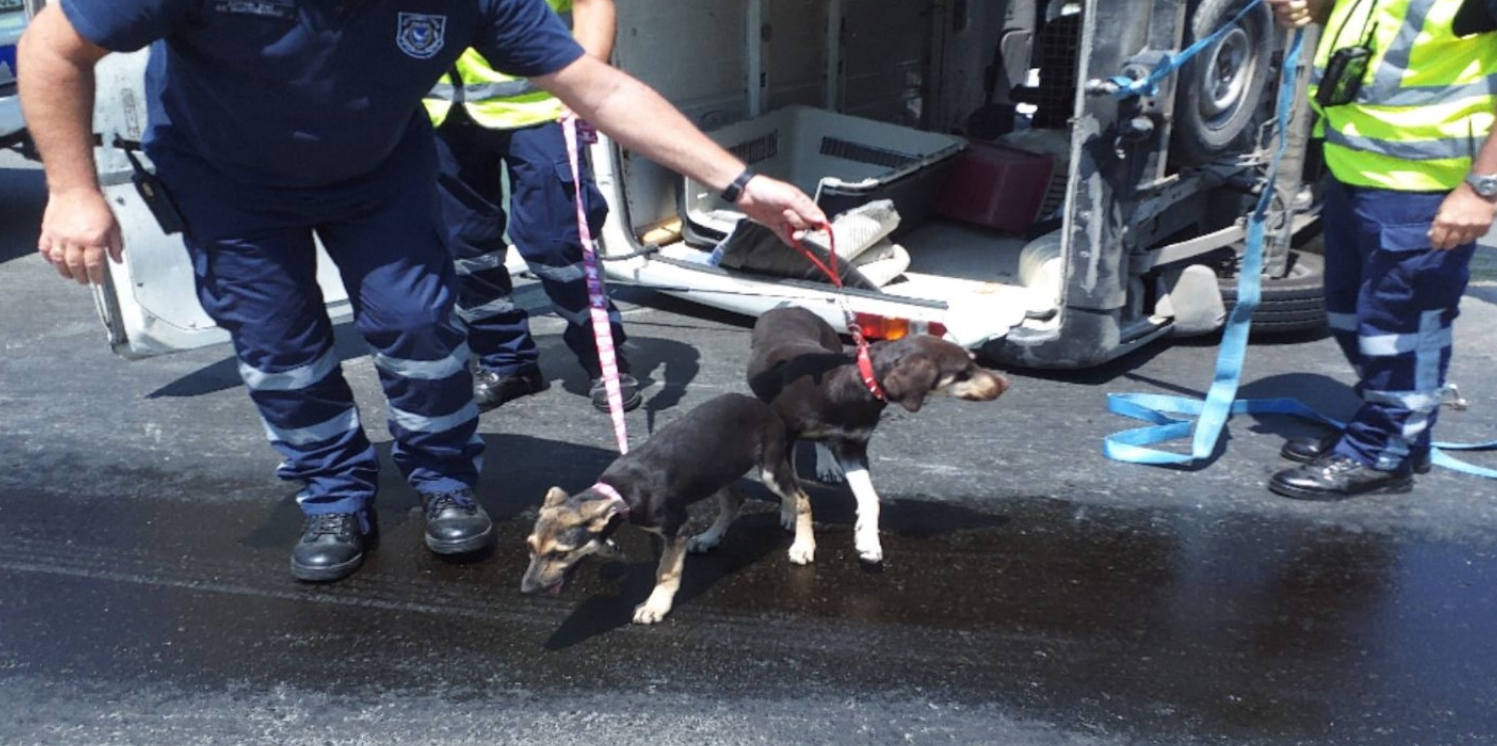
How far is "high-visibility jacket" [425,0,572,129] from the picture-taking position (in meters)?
4.24

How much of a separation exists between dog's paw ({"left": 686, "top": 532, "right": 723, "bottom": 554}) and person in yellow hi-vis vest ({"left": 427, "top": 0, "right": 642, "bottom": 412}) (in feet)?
3.48

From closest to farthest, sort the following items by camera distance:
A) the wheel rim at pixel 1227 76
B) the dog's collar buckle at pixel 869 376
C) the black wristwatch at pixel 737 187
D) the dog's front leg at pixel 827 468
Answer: the black wristwatch at pixel 737 187 < the dog's collar buckle at pixel 869 376 < the dog's front leg at pixel 827 468 < the wheel rim at pixel 1227 76

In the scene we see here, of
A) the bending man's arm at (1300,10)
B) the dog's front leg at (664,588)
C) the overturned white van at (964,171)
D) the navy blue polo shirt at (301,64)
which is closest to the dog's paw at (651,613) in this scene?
the dog's front leg at (664,588)

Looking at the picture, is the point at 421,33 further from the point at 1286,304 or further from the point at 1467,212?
the point at 1286,304

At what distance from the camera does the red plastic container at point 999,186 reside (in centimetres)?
618

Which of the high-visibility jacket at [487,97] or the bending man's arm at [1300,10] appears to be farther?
the high-visibility jacket at [487,97]

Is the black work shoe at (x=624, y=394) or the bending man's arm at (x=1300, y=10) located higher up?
the bending man's arm at (x=1300, y=10)

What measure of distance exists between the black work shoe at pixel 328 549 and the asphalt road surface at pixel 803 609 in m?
0.06

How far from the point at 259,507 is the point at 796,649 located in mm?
1816

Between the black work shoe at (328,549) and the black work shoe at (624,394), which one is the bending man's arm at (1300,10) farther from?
the black work shoe at (328,549)

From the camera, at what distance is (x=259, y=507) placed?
3.85 metres

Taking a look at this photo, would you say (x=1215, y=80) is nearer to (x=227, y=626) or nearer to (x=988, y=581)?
(x=988, y=581)

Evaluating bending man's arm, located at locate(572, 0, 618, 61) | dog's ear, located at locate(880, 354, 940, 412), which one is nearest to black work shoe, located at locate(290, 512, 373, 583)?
dog's ear, located at locate(880, 354, 940, 412)

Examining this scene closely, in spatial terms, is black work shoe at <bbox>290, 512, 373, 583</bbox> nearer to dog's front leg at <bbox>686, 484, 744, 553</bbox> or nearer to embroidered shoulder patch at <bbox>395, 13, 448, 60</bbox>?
dog's front leg at <bbox>686, 484, 744, 553</bbox>
